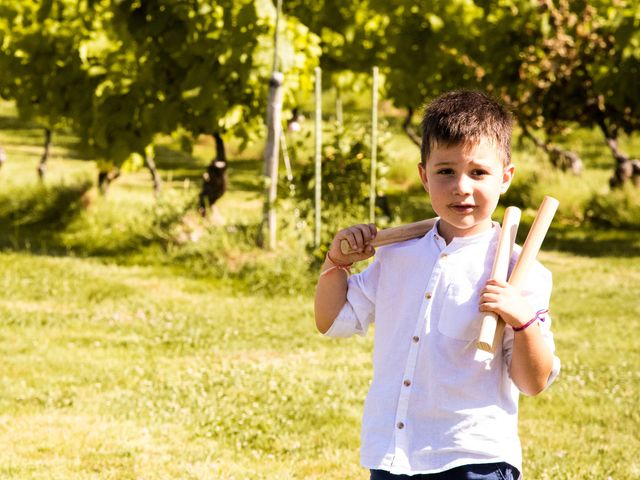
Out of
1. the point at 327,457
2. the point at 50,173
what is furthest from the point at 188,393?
the point at 50,173

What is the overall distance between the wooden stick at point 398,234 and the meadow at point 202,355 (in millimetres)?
2353

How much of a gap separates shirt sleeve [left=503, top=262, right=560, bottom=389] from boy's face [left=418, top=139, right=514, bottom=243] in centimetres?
20

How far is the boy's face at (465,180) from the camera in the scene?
2.79 m

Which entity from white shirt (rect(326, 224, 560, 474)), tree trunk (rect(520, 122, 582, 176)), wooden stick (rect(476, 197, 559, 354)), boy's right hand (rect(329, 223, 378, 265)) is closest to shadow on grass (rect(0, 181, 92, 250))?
tree trunk (rect(520, 122, 582, 176))

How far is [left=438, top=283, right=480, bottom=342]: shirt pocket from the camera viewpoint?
9.36 feet

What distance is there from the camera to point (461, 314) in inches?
113

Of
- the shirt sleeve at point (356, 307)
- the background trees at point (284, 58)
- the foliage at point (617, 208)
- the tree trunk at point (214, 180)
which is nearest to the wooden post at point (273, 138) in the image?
the background trees at point (284, 58)

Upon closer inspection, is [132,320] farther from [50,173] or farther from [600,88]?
[50,173]

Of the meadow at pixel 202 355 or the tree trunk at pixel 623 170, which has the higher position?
the tree trunk at pixel 623 170

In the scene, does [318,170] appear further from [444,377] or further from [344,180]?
[444,377]

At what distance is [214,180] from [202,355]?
4.98 m

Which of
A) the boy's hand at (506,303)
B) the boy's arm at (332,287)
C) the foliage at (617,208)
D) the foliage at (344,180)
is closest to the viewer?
the boy's hand at (506,303)

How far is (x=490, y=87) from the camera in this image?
14.3m

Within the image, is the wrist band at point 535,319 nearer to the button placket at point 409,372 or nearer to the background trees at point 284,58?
the button placket at point 409,372
